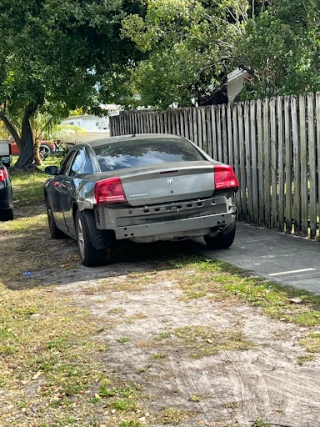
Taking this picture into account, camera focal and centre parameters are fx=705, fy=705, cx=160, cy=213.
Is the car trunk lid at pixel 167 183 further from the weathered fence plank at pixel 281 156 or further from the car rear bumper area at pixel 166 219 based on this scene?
the weathered fence plank at pixel 281 156

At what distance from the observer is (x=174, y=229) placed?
26.3 ft

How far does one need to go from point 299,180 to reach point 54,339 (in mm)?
4713

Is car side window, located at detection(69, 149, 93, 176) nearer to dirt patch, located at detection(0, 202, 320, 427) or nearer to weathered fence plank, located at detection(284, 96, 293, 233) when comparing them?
dirt patch, located at detection(0, 202, 320, 427)

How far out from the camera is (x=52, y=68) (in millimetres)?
15516

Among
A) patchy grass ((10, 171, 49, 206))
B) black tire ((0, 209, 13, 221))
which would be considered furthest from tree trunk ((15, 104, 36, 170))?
black tire ((0, 209, 13, 221))

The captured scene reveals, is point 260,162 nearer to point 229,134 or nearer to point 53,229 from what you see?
point 229,134

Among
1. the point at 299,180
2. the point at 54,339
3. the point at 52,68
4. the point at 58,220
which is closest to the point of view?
the point at 54,339

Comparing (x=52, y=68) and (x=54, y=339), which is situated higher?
(x=52, y=68)

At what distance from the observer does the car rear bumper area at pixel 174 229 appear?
7.93 m

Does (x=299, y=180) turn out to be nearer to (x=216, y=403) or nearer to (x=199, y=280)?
(x=199, y=280)

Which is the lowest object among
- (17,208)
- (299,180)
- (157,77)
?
(17,208)

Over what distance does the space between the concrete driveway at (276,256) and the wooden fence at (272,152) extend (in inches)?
13.5

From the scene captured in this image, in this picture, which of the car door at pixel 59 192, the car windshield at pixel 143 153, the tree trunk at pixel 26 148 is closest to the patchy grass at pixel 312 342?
the car windshield at pixel 143 153

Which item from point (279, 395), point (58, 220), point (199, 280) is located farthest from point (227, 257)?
point (279, 395)
